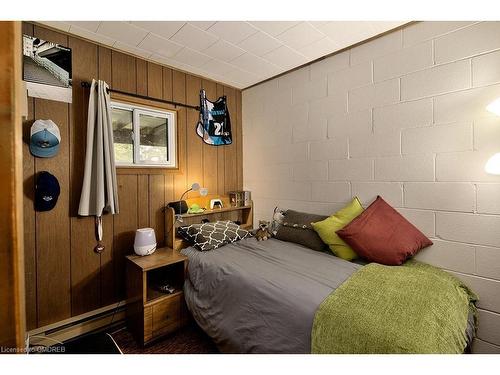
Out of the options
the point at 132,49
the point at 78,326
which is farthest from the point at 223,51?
the point at 78,326

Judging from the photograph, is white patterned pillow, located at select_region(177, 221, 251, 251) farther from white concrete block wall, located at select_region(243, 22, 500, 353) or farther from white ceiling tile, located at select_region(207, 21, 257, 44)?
white ceiling tile, located at select_region(207, 21, 257, 44)

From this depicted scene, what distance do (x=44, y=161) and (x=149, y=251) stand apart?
41.3 inches

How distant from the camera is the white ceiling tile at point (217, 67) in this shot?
7.79 ft

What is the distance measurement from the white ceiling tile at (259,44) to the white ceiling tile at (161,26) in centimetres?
55

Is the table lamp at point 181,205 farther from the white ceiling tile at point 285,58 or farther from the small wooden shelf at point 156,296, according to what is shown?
the white ceiling tile at point 285,58

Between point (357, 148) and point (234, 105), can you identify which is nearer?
point (357, 148)

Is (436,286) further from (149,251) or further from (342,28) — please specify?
(149,251)

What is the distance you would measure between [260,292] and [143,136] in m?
1.83

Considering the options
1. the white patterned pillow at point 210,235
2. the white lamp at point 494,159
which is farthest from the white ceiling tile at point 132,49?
the white lamp at point 494,159

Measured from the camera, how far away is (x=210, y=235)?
2.16 metres

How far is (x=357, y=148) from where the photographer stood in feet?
6.97

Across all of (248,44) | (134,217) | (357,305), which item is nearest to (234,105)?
(248,44)

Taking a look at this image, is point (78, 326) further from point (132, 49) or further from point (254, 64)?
point (254, 64)

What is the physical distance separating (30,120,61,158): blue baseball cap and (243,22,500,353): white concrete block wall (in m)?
2.14
